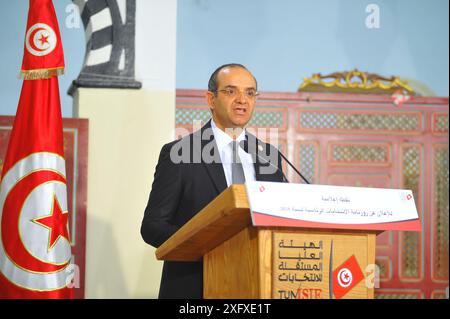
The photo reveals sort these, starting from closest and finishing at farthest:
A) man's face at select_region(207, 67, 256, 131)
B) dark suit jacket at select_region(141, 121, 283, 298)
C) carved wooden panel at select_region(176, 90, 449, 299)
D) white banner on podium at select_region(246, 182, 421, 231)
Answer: white banner on podium at select_region(246, 182, 421, 231)
dark suit jacket at select_region(141, 121, 283, 298)
man's face at select_region(207, 67, 256, 131)
carved wooden panel at select_region(176, 90, 449, 299)

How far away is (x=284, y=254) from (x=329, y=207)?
12cm

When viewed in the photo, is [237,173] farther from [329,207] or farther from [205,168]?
[329,207]

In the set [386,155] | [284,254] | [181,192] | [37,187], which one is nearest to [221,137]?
[181,192]

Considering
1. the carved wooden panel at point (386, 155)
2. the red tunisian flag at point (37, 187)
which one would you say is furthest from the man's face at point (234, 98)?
the carved wooden panel at point (386, 155)

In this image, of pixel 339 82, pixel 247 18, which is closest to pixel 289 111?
pixel 339 82

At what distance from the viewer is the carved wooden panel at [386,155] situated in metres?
4.71

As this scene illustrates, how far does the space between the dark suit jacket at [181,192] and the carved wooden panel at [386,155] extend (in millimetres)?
2633

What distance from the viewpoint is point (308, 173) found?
15.5 feet

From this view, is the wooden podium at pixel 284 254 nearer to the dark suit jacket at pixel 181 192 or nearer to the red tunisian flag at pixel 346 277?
the red tunisian flag at pixel 346 277

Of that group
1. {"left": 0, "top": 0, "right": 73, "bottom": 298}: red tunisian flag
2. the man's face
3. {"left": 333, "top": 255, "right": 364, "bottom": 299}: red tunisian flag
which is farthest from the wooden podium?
{"left": 0, "top": 0, "right": 73, "bottom": 298}: red tunisian flag

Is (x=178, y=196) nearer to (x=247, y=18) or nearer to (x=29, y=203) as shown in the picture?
(x=29, y=203)

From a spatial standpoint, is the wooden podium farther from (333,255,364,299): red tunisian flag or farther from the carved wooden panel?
the carved wooden panel

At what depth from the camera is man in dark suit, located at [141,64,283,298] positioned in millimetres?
1902

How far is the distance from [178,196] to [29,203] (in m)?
1.20
